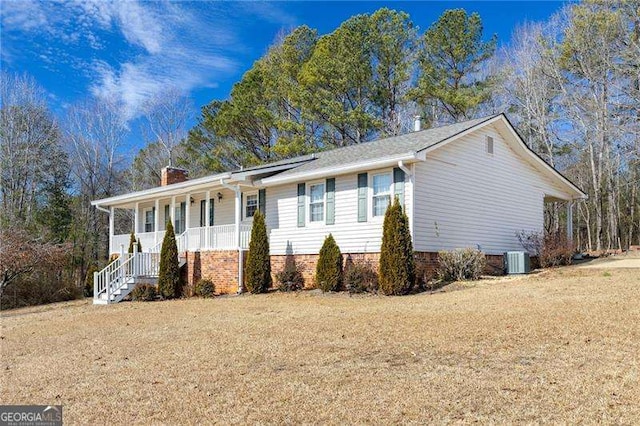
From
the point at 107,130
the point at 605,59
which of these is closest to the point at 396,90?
the point at 605,59

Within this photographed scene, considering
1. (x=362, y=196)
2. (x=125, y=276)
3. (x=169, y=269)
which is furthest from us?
(x=125, y=276)

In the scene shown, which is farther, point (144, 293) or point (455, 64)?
point (455, 64)

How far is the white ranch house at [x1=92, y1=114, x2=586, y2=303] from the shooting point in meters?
A: 15.5

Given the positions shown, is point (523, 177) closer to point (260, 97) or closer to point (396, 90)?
point (396, 90)

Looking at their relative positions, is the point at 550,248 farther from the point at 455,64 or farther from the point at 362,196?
the point at 455,64

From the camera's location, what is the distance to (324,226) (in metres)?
16.9

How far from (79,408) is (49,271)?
1965 centimetres

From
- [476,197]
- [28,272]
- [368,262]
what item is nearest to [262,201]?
[368,262]

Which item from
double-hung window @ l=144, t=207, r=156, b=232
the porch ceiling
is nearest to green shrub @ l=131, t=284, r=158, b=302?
the porch ceiling

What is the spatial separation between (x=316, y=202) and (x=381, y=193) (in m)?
2.50

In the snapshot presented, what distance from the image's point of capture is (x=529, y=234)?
1914cm

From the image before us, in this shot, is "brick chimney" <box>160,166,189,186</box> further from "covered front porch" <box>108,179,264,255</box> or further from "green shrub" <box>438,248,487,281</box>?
"green shrub" <box>438,248,487,281</box>

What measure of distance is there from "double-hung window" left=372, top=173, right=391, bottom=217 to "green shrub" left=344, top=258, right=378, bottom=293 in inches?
71.6

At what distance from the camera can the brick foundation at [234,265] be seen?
1538 centimetres
